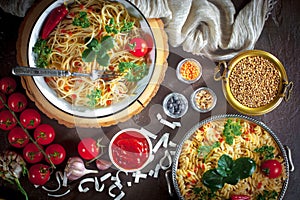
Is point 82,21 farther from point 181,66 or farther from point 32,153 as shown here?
point 32,153

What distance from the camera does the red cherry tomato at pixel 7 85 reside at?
3.99 m

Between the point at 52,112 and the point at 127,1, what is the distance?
1052 millimetres

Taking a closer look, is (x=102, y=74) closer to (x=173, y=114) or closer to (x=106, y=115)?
(x=106, y=115)

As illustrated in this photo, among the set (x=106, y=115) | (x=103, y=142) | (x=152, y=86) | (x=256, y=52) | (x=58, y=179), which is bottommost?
(x=58, y=179)

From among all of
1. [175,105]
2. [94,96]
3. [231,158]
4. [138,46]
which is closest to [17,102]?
[94,96]

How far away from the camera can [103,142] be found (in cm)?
412

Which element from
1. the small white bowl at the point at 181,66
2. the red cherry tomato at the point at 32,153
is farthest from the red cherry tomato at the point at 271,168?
the red cherry tomato at the point at 32,153

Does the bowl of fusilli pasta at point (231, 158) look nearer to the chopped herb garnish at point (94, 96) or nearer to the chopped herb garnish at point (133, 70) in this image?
the chopped herb garnish at point (133, 70)

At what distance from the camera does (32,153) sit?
3.99 m

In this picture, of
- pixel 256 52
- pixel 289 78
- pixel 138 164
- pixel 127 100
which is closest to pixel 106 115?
pixel 127 100

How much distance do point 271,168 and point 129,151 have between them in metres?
1.19

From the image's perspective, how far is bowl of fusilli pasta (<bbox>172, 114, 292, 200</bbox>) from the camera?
4.06 meters

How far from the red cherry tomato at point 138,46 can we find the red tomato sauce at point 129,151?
2.27 feet

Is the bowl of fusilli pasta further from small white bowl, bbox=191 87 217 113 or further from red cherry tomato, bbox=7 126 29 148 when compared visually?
red cherry tomato, bbox=7 126 29 148
